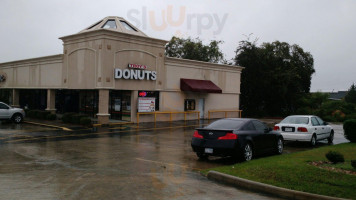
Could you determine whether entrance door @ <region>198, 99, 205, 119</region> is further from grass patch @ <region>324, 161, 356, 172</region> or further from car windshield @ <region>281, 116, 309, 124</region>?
grass patch @ <region>324, 161, 356, 172</region>

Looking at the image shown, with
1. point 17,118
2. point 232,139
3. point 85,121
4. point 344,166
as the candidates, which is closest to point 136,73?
point 85,121

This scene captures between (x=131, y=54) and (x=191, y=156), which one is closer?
(x=191, y=156)

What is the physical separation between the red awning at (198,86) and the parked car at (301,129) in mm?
14245

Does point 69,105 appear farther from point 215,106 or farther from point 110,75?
point 215,106

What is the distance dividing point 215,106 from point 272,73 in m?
11.8

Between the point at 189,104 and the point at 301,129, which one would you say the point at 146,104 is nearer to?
the point at 189,104

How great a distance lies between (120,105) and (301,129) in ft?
52.0

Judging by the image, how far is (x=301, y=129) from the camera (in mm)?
15609

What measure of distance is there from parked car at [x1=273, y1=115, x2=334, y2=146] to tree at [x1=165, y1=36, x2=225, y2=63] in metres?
42.5

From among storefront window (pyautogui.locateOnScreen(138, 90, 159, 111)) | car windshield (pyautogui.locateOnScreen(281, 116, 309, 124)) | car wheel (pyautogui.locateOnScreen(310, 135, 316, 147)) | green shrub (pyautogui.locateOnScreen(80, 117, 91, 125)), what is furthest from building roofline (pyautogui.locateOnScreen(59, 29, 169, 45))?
car wheel (pyautogui.locateOnScreen(310, 135, 316, 147))

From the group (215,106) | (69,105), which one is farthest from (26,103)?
(215,106)

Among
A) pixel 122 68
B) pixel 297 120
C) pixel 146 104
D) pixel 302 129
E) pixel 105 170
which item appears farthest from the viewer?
pixel 146 104

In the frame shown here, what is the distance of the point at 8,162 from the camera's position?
35.3ft

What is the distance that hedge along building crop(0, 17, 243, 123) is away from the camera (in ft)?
82.5
